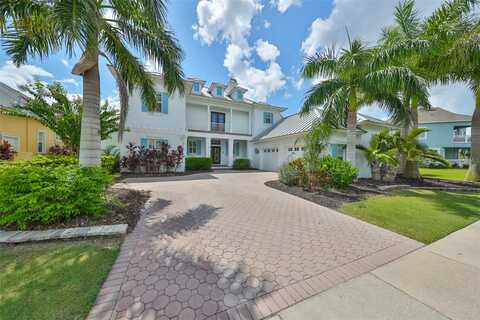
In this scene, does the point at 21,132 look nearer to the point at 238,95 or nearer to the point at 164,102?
the point at 164,102

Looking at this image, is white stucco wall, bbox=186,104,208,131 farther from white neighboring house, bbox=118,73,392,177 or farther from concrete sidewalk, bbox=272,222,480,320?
concrete sidewalk, bbox=272,222,480,320

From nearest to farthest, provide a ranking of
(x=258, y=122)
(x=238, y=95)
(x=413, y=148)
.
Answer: (x=413, y=148)
(x=258, y=122)
(x=238, y=95)

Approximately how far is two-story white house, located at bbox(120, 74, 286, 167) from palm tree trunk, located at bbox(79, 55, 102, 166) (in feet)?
28.8

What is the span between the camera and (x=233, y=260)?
315 cm

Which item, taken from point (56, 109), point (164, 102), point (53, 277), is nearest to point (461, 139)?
point (164, 102)

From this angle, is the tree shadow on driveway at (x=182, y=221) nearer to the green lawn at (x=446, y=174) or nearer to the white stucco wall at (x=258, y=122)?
the white stucco wall at (x=258, y=122)

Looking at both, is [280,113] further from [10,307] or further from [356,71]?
[10,307]

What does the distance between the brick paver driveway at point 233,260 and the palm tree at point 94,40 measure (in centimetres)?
372

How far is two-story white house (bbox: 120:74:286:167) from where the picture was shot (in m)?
14.3

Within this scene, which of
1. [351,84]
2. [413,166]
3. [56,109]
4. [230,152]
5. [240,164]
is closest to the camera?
[351,84]

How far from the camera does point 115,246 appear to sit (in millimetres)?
3547

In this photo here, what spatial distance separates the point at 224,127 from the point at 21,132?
15886 mm

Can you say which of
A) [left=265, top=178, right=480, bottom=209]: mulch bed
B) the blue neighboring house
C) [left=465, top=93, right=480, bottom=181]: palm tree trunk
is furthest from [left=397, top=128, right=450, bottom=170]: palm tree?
the blue neighboring house

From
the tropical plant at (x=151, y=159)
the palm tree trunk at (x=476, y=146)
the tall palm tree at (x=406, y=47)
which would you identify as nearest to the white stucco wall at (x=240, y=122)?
the tropical plant at (x=151, y=159)
